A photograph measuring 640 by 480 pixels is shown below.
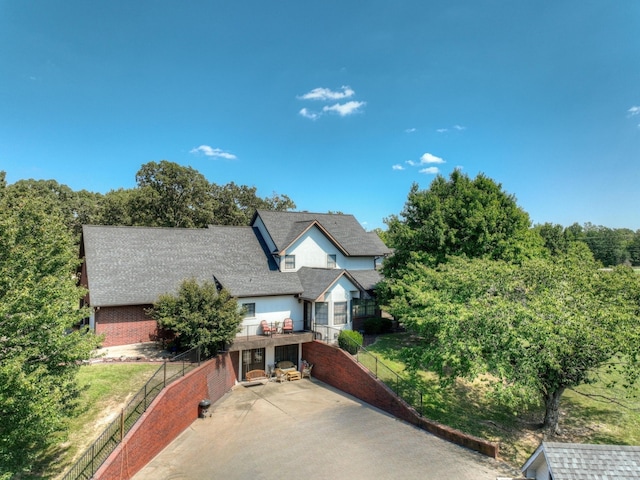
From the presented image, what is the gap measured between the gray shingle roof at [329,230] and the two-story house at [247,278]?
0.49ft

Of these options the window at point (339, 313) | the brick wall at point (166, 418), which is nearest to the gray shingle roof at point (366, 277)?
the window at point (339, 313)

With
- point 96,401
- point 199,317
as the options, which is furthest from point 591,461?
point 199,317

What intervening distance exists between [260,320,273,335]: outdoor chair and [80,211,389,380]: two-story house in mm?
138

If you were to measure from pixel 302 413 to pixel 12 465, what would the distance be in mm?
11793

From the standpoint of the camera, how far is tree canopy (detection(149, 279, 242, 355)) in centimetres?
1945

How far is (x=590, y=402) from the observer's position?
19516 millimetres

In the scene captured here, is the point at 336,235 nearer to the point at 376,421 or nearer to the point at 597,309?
the point at 376,421

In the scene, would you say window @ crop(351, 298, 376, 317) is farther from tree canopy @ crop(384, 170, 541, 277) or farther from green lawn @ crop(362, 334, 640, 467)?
green lawn @ crop(362, 334, 640, 467)

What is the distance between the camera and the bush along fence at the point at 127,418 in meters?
11.1

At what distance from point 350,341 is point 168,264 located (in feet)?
44.9

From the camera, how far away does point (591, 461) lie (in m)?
8.73

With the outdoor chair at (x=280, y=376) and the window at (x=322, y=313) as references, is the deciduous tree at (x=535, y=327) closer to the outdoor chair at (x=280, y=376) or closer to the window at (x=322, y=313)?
the window at (x=322, y=313)

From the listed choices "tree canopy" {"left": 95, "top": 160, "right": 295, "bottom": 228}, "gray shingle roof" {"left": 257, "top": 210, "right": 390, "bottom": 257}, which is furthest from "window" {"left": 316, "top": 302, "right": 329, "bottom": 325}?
"tree canopy" {"left": 95, "top": 160, "right": 295, "bottom": 228}

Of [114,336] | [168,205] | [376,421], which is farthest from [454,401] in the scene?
[168,205]
